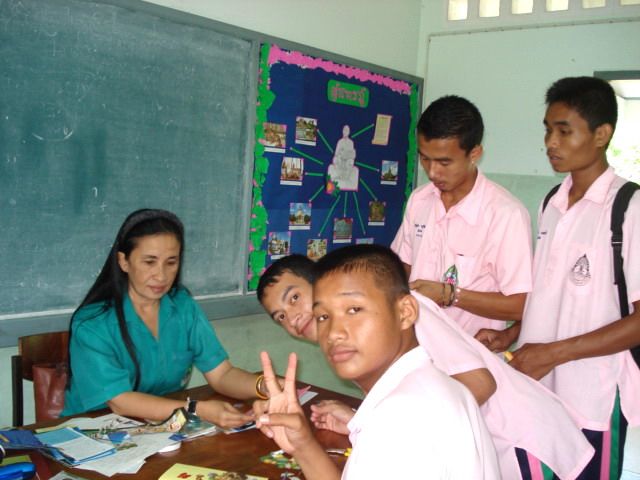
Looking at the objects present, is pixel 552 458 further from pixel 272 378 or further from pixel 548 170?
pixel 548 170

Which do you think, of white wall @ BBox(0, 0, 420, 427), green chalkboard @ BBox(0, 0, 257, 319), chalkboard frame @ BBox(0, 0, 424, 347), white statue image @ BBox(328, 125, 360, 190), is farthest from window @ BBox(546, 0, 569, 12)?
green chalkboard @ BBox(0, 0, 257, 319)

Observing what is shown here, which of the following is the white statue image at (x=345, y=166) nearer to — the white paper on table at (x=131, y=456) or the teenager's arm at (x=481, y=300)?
the teenager's arm at (x=481, y=300)

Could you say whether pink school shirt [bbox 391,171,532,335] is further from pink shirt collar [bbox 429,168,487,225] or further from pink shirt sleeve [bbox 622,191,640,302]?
pink shirt sleeve [bbox 622,191,640,302]

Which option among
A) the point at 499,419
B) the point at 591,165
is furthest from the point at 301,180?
the point at 499,419

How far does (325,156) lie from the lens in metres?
3.58

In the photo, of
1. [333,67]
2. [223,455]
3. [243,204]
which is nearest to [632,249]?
[223,455]

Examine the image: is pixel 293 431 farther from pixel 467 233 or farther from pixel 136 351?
pixel 467 233

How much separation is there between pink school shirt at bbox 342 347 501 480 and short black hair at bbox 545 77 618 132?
126 centimetres

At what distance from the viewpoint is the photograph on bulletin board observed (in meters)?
3.24

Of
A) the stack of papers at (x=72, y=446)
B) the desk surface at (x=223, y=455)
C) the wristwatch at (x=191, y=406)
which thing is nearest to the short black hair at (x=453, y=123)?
the desk surface at (x=223, y=455)

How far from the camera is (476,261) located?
2287 millimetres

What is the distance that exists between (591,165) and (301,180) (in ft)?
5.73

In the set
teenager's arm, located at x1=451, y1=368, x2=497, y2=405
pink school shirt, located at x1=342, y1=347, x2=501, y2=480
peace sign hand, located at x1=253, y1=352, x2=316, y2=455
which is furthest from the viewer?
teenager's arm, located at x1=451, y1=368, x2=497, y2=405

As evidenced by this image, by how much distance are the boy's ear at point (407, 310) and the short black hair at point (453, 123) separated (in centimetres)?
107
